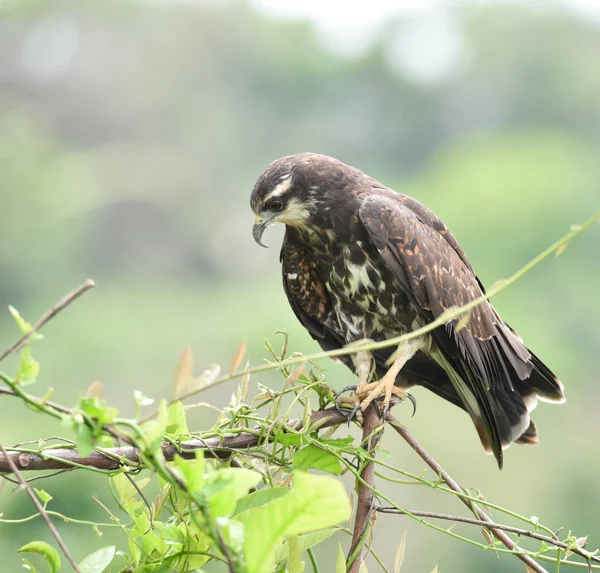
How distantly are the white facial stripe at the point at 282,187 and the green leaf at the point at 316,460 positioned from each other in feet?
4.01

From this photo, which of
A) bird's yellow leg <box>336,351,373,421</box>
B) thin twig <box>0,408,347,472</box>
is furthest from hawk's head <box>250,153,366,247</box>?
thin twig <box>0,408,347,472</box>

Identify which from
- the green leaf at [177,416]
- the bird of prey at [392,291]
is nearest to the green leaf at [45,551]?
the green leaf at [177,416]

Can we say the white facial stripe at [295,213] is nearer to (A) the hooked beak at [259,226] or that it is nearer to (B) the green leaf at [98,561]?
(A) the hooked beak at [259,226]

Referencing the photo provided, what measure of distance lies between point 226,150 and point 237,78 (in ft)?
15.6

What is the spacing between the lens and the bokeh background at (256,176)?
56.4 feet

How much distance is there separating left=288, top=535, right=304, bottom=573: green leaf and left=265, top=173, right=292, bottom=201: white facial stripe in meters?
1.43

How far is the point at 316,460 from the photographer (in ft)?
4.65

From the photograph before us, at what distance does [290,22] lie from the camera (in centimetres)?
3431

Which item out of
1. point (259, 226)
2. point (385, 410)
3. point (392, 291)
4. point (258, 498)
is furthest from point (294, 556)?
point (259, 226)

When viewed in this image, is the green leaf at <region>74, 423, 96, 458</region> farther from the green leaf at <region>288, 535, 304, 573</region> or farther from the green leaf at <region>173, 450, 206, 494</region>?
the green leaf at <region>288, 535, 304, 573</region>

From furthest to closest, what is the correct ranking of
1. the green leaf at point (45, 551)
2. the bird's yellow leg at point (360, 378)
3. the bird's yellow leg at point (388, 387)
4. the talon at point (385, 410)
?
the bird's yellow leg at point (388, 387) < the bird's yellow leg at point (360, 378) < the talon at point (385, 410) < the green leaf at point (45, 551)

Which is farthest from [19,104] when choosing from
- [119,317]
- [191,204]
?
[119,317]

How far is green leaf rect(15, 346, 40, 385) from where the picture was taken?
3.03ft

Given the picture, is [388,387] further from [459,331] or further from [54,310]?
[54,310]
